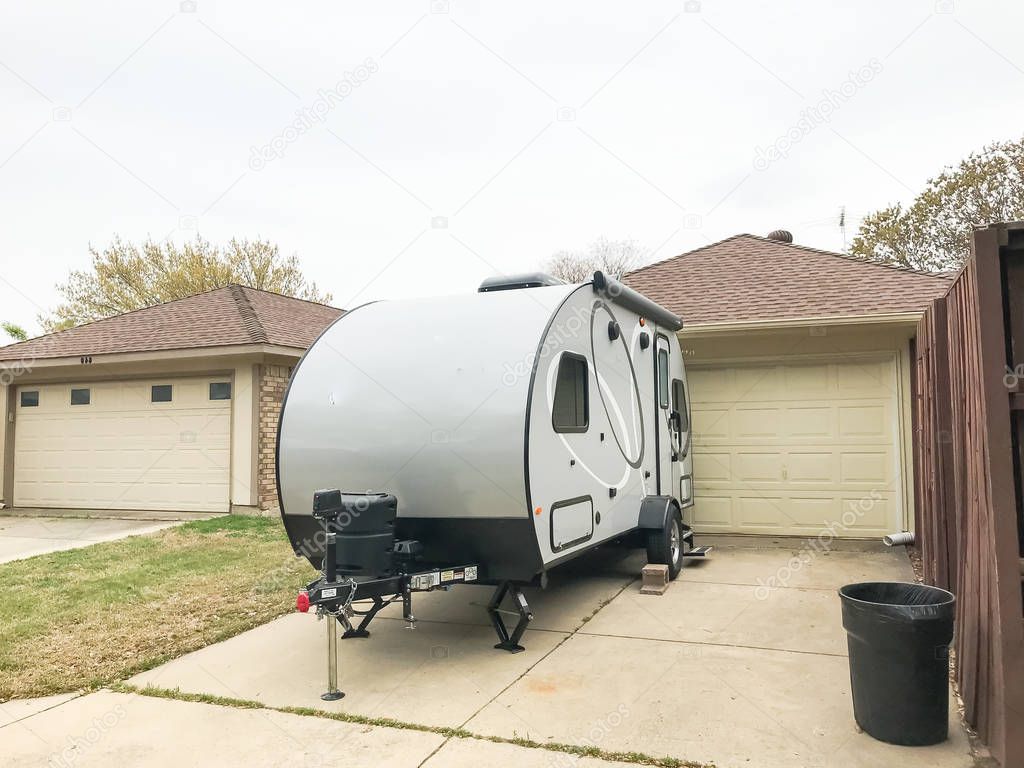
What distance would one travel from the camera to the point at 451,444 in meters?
5.42

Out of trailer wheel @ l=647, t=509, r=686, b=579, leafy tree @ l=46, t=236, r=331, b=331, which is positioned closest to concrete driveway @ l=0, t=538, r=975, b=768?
trailer wheel @ l=647, t=509, r=686, b=579

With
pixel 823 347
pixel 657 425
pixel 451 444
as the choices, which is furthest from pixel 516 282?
pixel 823 347

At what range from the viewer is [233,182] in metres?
9.62

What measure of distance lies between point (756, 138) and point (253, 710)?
8736mm

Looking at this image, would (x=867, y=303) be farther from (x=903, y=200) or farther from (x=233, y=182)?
(x=903, y=200)

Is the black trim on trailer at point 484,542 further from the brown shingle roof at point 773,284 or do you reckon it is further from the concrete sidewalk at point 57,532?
the concrete sidewalk at point 57,532

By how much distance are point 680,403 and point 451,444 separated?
500cm

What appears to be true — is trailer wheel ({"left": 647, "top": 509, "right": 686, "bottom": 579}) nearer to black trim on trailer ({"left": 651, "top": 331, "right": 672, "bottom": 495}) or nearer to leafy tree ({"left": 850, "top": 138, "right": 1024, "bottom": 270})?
black trim on trailer ({"left": 651, "top": 331, "right": 672, "bottom": 495})

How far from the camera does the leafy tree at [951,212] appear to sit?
76.3 ft

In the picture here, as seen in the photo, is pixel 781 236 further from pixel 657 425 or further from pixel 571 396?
pixel 571 396

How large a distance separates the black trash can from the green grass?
472cm

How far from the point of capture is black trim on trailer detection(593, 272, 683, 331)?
6.81m

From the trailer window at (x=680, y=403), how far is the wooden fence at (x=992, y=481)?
15.6 ft

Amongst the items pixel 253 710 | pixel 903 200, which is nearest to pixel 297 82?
pixel 253 710
